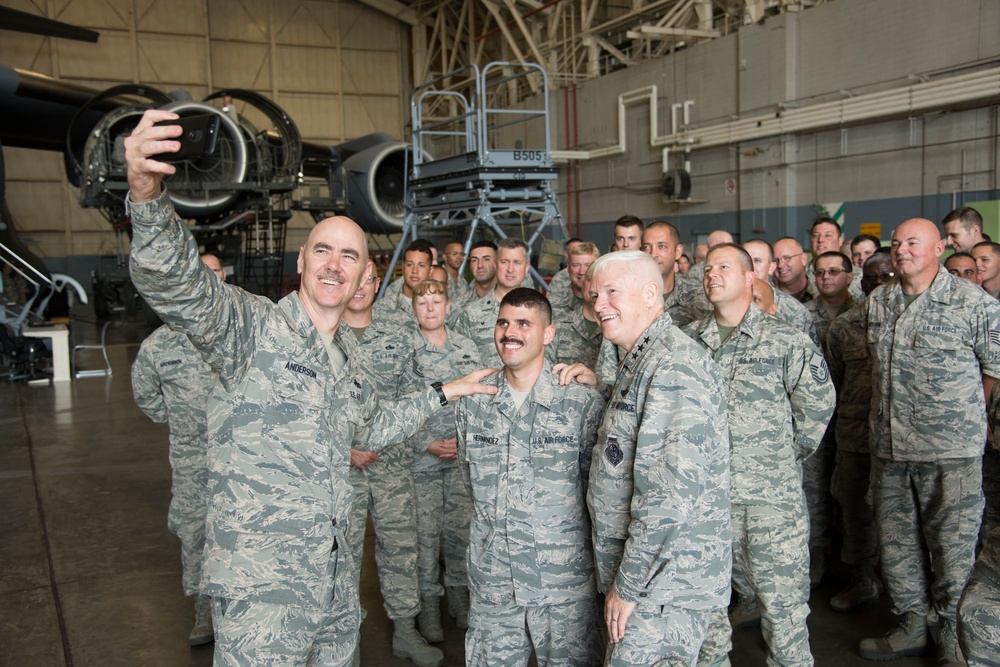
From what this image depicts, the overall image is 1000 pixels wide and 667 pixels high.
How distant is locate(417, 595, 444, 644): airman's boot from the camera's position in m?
3.52

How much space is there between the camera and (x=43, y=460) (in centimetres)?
660

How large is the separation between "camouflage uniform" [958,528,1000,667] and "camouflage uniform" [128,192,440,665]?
1.64 m

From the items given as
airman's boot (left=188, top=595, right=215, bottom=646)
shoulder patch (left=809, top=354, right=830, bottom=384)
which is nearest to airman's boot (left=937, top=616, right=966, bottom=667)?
shoulder patch (left=809, top=354, right=830, bottom=384)

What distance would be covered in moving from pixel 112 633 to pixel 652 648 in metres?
2.81

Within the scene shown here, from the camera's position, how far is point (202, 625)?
3.55 meters

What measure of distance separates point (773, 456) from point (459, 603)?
1630 mm

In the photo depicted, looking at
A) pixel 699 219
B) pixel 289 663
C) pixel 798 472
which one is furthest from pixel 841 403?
pixel 699 219

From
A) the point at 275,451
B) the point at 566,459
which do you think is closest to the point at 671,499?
the point at 566,459

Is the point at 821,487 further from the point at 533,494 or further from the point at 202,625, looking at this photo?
the point at 202,625

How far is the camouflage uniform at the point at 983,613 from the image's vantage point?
76.0 inches

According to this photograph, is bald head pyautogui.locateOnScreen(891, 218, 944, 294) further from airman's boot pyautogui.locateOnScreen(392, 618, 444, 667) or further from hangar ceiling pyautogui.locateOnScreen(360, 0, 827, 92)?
hangar ceiling pyautogui.locateOnScreen(360, 0, 827, 92)

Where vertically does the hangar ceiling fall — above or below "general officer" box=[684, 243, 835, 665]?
above

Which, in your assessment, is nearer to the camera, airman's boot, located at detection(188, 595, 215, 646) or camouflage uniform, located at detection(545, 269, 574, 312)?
airman's boot, located at detection(188, 595, 215, 646)

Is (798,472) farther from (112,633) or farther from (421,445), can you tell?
(112,633)
